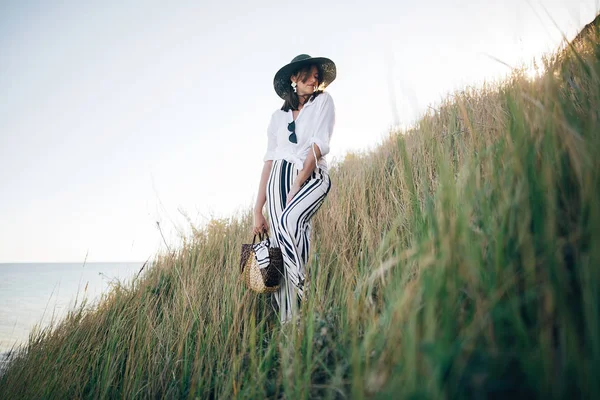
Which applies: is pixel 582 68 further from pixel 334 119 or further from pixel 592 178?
pixel 334 119

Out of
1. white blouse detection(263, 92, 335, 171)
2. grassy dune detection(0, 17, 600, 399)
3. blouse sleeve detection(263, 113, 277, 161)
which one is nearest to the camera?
grassy dune detection(0, 17, 600, 399)

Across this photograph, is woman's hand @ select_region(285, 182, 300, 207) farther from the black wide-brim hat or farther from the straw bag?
the black wide-brim hat

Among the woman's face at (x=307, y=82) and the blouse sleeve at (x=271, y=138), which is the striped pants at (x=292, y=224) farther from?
the woman's face at (x=307, y=82)

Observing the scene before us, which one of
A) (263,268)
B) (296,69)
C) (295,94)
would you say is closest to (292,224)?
(263,268)

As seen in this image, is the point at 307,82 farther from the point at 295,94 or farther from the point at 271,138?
the point at 271,138

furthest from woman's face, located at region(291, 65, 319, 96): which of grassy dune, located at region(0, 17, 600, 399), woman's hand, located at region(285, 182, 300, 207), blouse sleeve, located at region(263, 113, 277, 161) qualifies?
grassy dune, located at region(0, 17, 600, 399)

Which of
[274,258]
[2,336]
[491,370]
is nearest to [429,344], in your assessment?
[491,370]

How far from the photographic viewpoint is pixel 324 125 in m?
2.11

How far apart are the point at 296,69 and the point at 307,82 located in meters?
0.20

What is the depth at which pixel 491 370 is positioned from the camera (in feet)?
1.92

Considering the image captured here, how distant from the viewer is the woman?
1997 mm

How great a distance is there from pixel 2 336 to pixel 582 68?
10796 mm

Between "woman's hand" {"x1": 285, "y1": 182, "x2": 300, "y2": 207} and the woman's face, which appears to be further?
the woman's face

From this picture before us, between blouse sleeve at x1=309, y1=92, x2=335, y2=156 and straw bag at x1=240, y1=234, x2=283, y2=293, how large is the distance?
780 mm
